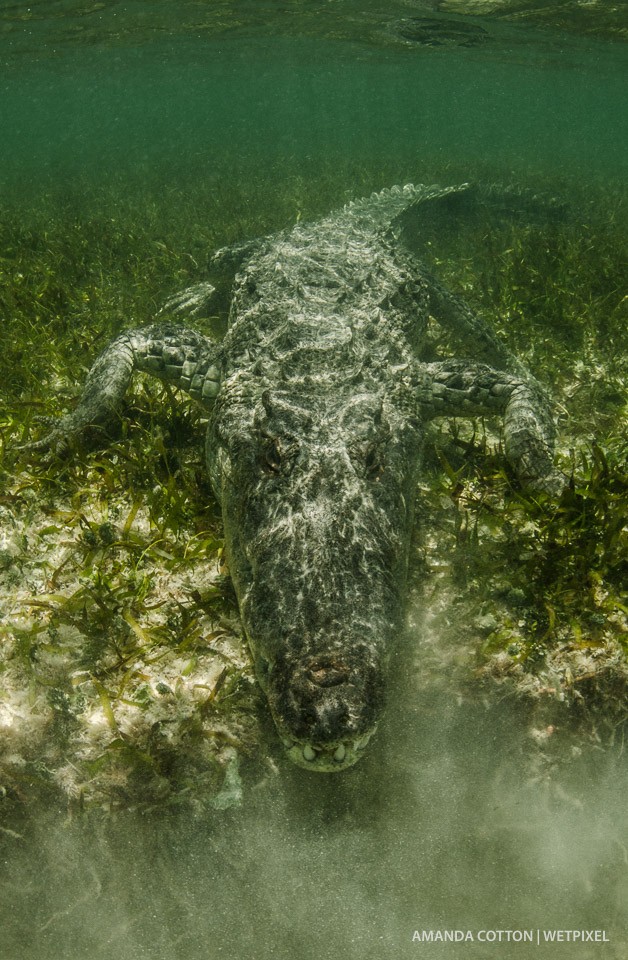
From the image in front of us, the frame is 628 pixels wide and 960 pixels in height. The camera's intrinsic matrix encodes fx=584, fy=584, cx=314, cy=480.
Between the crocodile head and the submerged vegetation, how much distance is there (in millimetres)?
433

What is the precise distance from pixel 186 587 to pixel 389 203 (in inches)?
259

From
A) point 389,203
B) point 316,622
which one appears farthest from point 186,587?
point 389,203

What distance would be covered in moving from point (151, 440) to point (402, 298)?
2.32m

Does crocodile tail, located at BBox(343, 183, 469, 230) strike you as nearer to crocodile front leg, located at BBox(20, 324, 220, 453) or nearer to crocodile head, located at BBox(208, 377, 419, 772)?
crocodile front leg, located at BBox(20, 324, 220, 453)

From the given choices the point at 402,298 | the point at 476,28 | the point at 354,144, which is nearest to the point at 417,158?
the point at 476,28

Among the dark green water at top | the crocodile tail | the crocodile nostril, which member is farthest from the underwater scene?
the dark green water at top

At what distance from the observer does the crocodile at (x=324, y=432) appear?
198cm

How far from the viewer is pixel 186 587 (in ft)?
10.0

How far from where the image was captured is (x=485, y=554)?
3154 millimetres

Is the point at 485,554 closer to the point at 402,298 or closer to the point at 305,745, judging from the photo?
the point at 305,745

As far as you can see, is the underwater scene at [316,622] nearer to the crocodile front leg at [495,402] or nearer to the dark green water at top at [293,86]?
the crocodile front leg at [495,402]

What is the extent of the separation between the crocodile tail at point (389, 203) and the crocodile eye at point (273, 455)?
14.5 feet

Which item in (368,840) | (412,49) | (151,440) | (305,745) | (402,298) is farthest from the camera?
(412,49)

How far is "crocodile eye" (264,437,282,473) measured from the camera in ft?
9.04
